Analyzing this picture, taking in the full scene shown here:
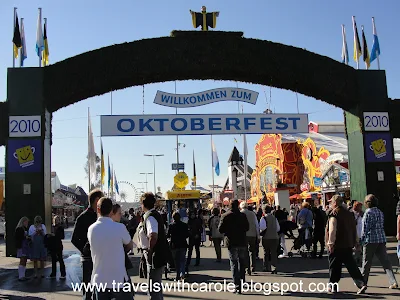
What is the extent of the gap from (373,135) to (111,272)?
14483 mm

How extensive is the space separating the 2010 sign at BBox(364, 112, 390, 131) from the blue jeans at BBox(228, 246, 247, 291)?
9945mm

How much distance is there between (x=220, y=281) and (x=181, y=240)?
4.19 feet

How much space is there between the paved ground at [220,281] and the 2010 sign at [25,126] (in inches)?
164

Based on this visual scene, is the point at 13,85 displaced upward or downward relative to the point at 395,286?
upward

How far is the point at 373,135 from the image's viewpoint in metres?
17.5

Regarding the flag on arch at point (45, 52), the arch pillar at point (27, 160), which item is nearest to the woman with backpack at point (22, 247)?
the arch pillar at point (27, 160)

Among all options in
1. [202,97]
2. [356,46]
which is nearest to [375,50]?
[356,46]

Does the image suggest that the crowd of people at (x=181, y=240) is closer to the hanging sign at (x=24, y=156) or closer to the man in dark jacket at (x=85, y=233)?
the man in dark jacket at (x=85, y=233)

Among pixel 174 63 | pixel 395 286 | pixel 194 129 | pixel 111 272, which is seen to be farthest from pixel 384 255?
pixel 174 63

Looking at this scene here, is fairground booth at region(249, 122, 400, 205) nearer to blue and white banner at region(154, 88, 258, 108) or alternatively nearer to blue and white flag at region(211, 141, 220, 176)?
blue and white flag at region(211, 141, 220, 176)

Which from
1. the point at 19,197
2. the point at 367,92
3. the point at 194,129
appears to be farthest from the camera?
the point at 367,92

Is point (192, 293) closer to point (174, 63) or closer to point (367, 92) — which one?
point (174, 63)

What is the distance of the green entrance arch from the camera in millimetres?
15656

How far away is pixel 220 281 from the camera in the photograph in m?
10.4
